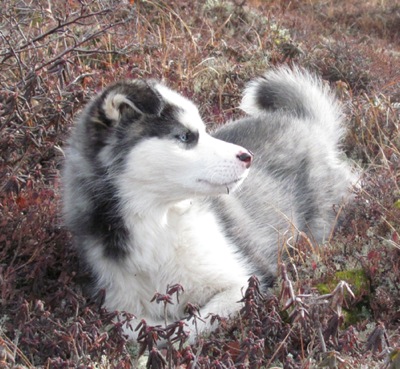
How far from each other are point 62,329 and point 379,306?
1561 mm

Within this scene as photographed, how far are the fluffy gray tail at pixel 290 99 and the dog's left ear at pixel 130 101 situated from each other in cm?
196

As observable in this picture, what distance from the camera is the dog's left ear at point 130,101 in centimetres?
339

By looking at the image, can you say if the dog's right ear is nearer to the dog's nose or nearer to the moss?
the dog's nose

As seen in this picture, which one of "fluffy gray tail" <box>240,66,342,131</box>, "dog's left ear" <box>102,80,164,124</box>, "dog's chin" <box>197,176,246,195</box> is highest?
"dog's left ear" <box>102,80,164,124</box>

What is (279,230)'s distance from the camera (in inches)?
173

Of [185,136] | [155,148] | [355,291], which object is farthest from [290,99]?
[155,148]

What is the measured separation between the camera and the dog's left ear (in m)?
3.39

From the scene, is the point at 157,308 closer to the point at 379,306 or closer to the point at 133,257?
the point at 133,257

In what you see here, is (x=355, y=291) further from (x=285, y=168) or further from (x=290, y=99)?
(x=290, y=99)

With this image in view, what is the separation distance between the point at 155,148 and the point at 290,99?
2.24m

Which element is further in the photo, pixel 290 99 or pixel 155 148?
pixel 290 99

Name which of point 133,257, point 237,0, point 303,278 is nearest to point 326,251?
point 303,278

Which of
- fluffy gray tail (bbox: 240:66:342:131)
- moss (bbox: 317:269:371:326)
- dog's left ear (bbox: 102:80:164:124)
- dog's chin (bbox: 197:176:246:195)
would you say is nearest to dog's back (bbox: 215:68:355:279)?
fluffy gray tail (bbox: 240:66:342:131)

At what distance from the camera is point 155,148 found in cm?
334
